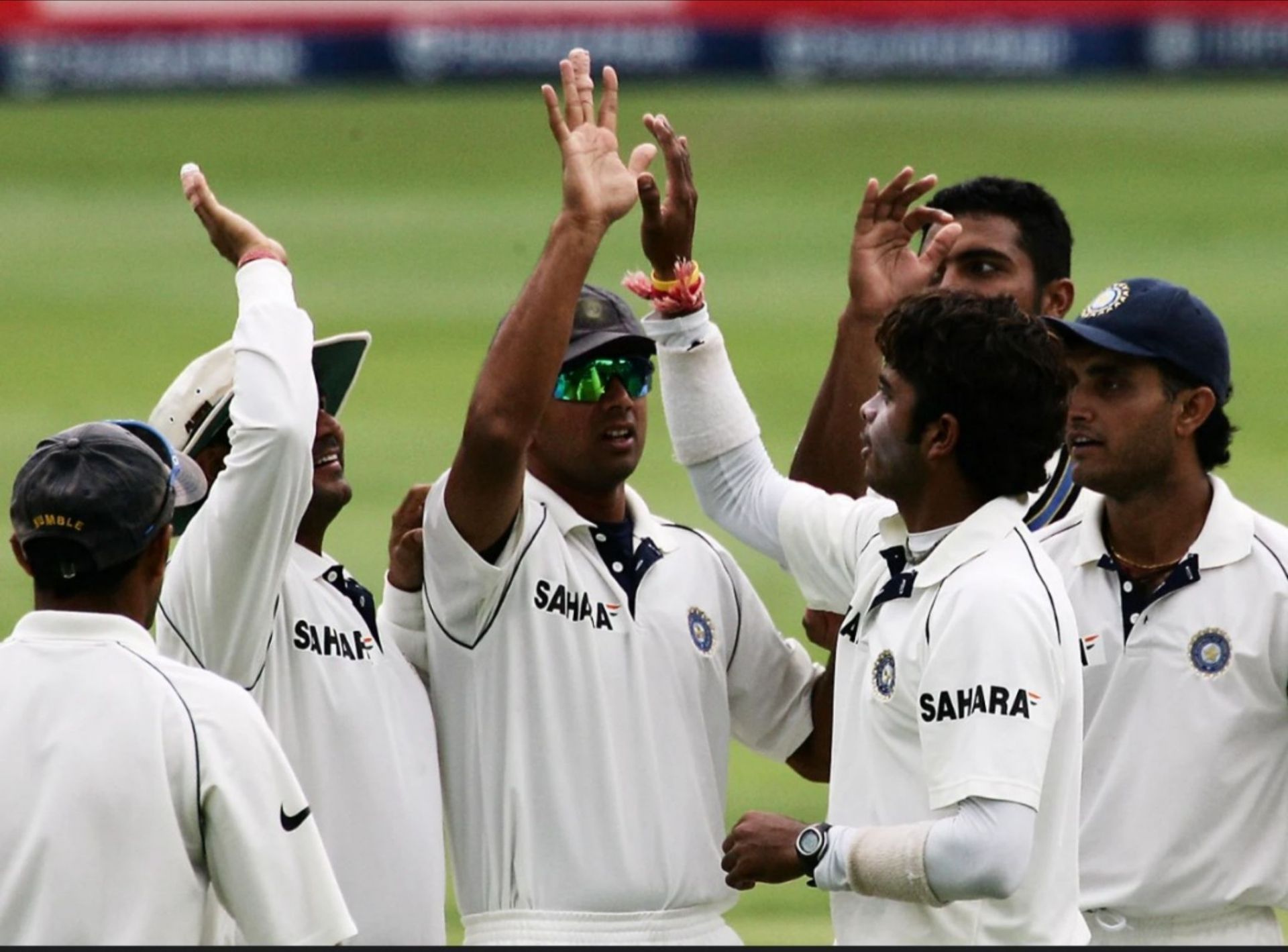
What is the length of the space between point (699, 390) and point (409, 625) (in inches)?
27.7

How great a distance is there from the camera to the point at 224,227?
4008 mm

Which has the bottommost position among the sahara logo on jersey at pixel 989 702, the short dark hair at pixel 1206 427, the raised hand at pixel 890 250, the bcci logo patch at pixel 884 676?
the bcci logo patch at pixel 884 676

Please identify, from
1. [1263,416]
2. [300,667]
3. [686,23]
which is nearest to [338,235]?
[686,23]

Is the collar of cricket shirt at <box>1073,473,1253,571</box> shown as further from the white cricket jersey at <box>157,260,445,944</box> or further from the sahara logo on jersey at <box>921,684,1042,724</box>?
the white cricket jersey at <box>157,260,445,944</box>

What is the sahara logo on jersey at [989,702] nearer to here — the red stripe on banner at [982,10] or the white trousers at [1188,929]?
the white trousers at [1188,929]

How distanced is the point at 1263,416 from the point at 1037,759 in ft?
39.5

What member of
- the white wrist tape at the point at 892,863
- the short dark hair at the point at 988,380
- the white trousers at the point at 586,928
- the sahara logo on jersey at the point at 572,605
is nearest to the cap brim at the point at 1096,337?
the short dark hair at the point at 988,380

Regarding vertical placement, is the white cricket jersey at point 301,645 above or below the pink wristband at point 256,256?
below

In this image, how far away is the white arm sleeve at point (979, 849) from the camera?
3.36 m

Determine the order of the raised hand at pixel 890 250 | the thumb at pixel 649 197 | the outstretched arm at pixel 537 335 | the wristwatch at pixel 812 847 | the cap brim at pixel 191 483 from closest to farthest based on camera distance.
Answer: the wristwatch at pixel 812 847 < the cap brim at pixel 191 483 < the outstretched arm at pixel 537 335 < the thumb at pixel 649 197 < the raised hand at pixel 890 250

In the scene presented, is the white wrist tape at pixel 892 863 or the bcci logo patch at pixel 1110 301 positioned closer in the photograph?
the white wrist tape at pixel 892 863

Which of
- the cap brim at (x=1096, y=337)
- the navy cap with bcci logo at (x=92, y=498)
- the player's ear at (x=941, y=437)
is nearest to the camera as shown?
the navy cap with bcci logo at (x=92, y=498)

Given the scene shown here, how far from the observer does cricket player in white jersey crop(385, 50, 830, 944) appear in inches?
159

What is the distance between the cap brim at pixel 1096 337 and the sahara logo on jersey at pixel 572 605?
977 mm
